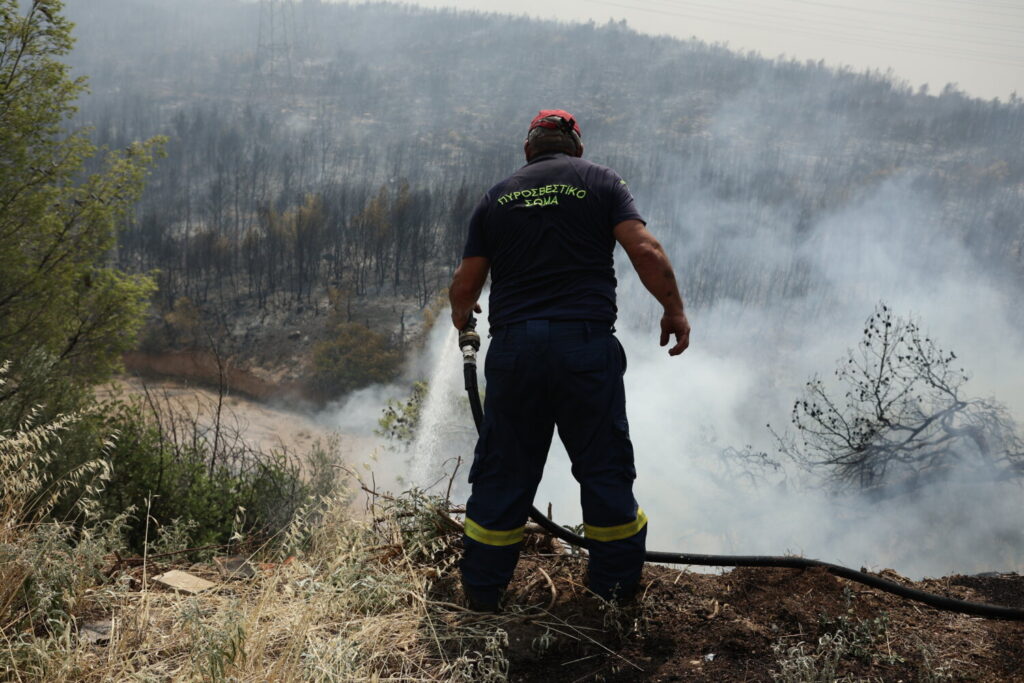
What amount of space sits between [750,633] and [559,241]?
1.65 m

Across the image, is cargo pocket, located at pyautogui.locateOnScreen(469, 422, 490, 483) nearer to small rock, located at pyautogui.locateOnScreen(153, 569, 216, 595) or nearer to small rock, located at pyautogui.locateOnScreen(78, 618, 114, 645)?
small rock, located at pyautogui.locateOnScreen(153, 569, 216, 595)

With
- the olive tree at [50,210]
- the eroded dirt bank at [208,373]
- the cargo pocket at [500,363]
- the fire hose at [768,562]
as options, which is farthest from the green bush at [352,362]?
the cargo pocket at [500,363]

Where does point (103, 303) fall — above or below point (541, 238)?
below

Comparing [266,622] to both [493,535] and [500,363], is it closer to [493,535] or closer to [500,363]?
[493,535]

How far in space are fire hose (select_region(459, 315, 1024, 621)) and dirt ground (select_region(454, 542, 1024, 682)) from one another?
0.05 metres

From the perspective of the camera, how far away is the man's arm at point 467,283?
3.16m

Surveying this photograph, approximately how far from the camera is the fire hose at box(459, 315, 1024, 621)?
2.77 m

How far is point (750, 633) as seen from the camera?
2.61 m

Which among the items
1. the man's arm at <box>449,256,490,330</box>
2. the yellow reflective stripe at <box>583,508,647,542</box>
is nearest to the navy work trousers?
the yellow reflective stripe at <box>583,508,647,542</box>

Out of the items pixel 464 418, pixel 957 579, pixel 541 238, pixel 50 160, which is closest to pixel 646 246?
pixel 541 238

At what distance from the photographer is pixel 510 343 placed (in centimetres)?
289

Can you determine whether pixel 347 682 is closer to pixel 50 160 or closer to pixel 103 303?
pixel 50 160

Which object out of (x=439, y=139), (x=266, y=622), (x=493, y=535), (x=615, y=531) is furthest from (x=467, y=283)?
(x=439, y=139)

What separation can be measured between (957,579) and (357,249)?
210 feet
